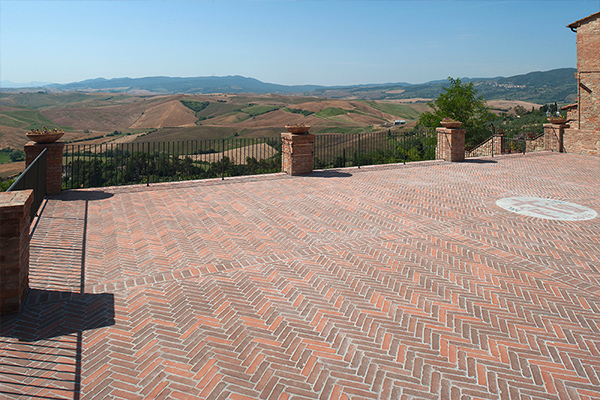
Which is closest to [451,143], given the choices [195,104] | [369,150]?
[369,150]

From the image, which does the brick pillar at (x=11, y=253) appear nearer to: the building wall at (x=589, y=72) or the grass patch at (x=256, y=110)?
the building wall at (x=589, y=72)

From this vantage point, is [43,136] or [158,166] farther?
[158,166]

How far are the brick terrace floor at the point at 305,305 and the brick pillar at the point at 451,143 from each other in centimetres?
762

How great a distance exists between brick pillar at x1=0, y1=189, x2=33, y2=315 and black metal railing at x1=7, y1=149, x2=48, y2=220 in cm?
251

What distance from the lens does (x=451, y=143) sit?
50.7ft

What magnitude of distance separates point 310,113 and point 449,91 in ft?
241

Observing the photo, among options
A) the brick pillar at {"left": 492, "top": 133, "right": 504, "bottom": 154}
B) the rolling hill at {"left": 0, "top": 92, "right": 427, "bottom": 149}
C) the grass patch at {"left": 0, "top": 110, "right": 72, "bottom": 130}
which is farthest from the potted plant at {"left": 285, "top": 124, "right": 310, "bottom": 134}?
the grass patch at {"left": 0, "top": 110, "right": 72, "bottom": 130}

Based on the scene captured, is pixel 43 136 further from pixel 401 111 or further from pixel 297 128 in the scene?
pixel 401 111

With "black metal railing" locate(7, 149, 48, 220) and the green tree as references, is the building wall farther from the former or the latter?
"black metal railing" locate(7, 149, 48, 220)

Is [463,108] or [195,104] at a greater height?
[195,104]

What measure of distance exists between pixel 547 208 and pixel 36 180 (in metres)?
11.3

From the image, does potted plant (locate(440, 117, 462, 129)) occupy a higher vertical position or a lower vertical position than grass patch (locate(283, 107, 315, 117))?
lower

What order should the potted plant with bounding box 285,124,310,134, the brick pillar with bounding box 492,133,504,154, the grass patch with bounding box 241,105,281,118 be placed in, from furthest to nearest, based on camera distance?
the grass patch with bounding box 241,105,281,118
the brick pillar with bounding box 492,133,504,154
the potted plant with bounding box 285,124,310,134

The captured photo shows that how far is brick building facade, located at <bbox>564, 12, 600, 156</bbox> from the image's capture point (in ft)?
59.2
